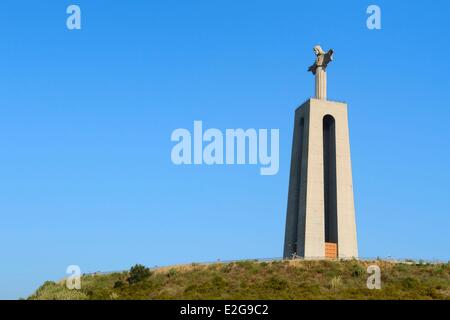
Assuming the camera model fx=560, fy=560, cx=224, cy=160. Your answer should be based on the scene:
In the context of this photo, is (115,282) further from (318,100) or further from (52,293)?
(318,100)

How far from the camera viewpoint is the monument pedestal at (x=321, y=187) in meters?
49.2

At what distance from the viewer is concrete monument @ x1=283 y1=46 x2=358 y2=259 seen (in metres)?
49.2

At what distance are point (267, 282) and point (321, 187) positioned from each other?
14.6m

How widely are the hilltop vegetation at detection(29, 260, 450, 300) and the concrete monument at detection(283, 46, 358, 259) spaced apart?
5.72 meters

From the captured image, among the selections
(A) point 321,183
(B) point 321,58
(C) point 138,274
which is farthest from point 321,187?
(C) point 138,274

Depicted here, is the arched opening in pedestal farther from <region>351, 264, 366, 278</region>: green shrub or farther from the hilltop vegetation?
<region>351, 264, 366, 278</region>: green shrub

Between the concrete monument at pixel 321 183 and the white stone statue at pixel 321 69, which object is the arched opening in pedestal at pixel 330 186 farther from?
the white stone statue at pixel 321 69

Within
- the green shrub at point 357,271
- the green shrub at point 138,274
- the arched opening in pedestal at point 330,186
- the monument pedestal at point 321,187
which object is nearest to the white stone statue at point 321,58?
the monument pedestal at point 321,187

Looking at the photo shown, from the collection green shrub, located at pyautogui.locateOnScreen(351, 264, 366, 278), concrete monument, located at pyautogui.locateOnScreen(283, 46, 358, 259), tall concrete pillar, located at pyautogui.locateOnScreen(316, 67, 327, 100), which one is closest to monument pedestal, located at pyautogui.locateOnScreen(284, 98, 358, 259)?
concrete monument, located at pyautogui.locateOnScreen(283, 46, 358, 259)

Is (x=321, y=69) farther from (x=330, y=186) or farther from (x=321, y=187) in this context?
(x=321, y=187)

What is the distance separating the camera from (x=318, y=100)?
172 feet

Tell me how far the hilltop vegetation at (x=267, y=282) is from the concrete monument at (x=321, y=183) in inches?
225
